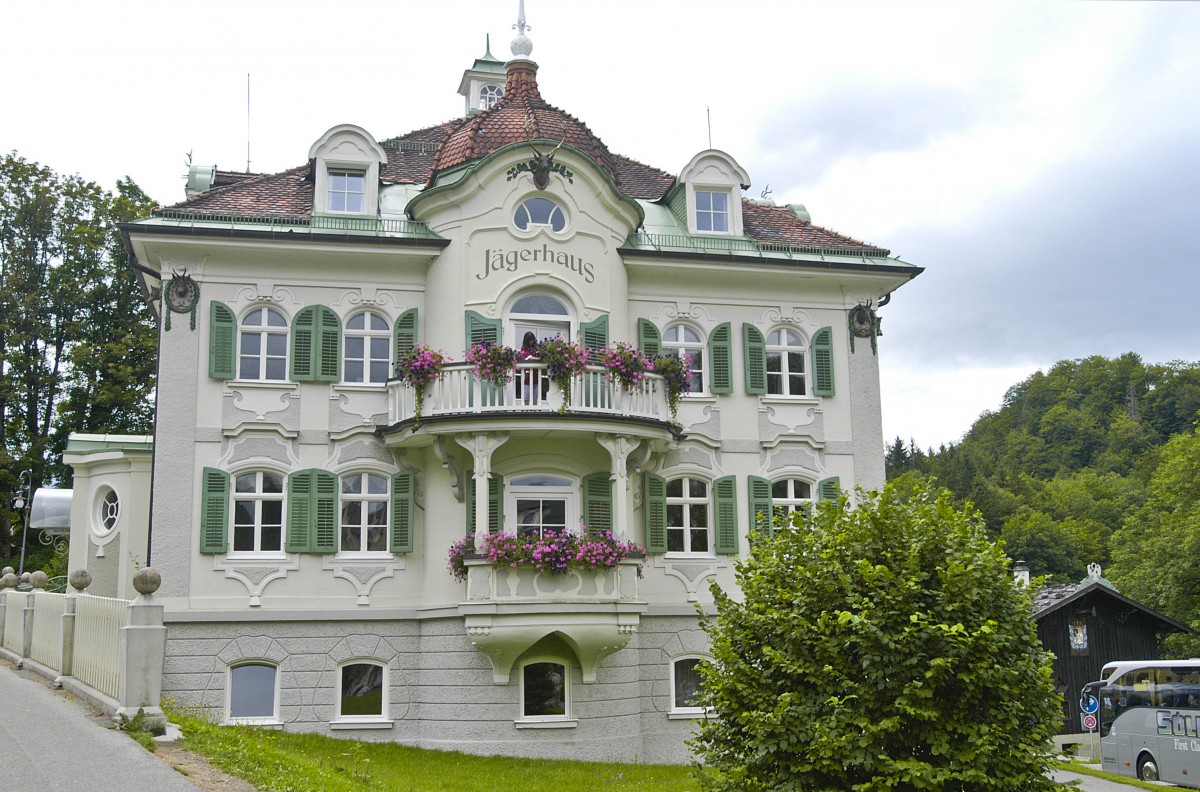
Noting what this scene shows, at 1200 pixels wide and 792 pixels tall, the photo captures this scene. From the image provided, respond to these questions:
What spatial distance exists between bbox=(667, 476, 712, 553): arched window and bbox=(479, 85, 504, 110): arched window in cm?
1205

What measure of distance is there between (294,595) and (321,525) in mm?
1338

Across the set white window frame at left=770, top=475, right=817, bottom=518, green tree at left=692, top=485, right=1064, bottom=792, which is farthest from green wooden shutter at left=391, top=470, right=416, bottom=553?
green tree at left=692, top=485, right=1064, bottom=792

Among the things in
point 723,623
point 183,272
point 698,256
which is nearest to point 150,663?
point 723,623

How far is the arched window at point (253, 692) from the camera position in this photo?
67.4 ft

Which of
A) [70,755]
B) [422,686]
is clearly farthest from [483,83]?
[70,755]

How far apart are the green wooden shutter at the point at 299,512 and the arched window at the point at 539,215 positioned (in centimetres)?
617

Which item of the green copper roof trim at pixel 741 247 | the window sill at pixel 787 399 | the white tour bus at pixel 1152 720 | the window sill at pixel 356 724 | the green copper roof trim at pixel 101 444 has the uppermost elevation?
the green copper roof trim at pixel 741 247

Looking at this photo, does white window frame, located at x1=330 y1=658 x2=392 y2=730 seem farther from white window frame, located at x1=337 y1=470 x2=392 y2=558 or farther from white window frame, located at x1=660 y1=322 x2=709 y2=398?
white window frame, located at x1=660 y1=322 x2=709 y2=398

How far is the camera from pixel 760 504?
76.6 feet

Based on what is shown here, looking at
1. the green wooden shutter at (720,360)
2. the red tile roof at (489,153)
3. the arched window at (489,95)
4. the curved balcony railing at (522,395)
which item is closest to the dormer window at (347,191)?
the red tile roof at (489,153)

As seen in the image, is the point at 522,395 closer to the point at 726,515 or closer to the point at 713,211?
the point at 726,515

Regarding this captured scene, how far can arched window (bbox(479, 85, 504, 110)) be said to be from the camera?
97.0ft

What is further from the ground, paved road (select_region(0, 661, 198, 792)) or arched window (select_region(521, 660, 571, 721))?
paved road (select_region(0, 661, 198, 792))

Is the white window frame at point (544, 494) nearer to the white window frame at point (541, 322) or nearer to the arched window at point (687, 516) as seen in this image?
the arched window at point (687, 516)
